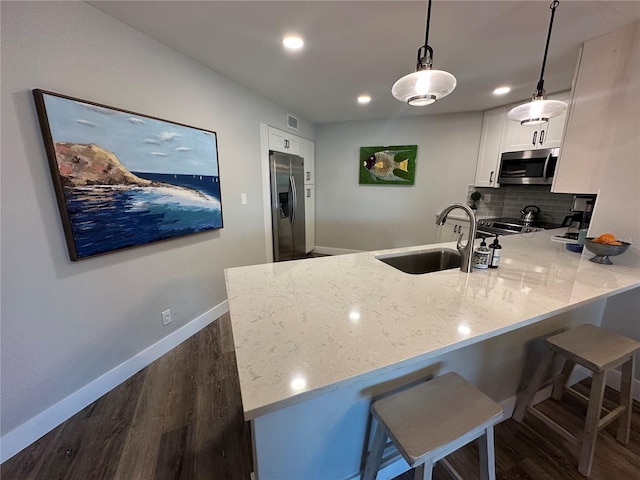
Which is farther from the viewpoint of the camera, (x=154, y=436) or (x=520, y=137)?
(x=520, y=137)

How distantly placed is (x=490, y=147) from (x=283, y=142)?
2784mm

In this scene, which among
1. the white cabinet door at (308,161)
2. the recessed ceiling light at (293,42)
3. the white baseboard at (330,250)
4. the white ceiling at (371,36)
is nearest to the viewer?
the white ceiling at (371,36)

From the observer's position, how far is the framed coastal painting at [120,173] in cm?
135

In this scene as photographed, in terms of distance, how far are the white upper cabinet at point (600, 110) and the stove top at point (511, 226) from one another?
3.82 ft

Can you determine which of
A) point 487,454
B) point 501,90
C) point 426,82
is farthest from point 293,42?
point 487,454

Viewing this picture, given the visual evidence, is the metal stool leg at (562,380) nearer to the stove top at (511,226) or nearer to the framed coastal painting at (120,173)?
the stove top at (511,226)

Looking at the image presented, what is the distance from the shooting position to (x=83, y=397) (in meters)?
1.56

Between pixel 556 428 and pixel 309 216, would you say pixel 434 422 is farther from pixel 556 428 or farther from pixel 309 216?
pixel 309 216

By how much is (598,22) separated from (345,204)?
335 centimetres

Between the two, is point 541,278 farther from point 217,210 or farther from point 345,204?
point 345,204

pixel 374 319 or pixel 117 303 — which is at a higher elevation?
pixel 374 319

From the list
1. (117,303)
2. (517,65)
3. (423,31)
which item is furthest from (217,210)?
(517,65)

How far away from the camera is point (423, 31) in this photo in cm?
164

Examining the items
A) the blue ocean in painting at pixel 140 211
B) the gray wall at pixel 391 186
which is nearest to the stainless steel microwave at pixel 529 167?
the gray wall at pixel 391 186
